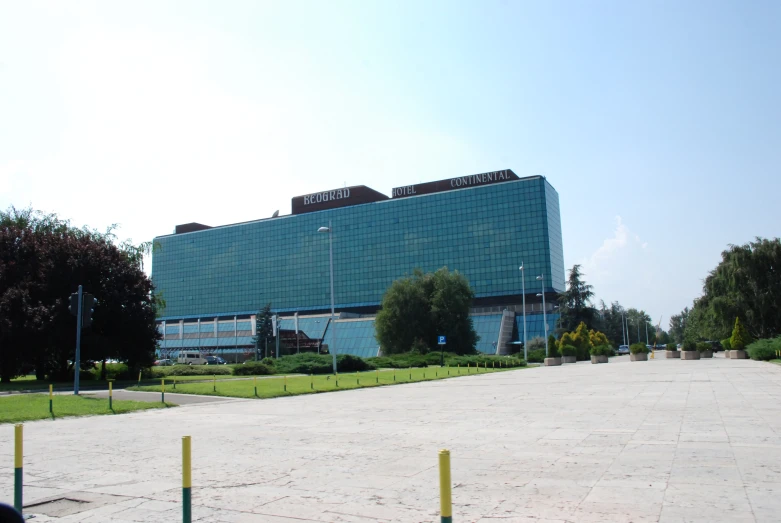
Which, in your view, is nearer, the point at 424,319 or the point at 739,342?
the point at 739,342

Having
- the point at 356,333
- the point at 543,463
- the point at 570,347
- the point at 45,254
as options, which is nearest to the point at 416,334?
the point at 570,347

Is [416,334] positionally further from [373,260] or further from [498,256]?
[373,260]

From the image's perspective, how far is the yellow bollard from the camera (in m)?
3.72

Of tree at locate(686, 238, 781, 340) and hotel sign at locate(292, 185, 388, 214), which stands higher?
hotel sign at locate(292, 185, 388, 214)

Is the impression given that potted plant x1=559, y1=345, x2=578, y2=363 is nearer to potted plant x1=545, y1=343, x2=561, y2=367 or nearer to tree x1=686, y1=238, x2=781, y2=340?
potted plant x1=545, y1=343, x2=561, y2=367

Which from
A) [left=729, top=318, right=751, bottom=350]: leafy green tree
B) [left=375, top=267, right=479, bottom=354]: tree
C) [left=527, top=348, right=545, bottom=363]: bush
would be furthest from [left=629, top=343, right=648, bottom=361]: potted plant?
[left=375, top=267, right=479, bottom=354]: tree

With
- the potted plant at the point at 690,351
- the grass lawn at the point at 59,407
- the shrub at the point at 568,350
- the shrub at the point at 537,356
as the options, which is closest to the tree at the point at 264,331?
the shrub at the point at 537,356

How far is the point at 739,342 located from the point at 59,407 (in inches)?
2254

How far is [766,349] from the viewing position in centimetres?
4697

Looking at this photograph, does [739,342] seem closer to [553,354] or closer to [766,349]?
[766,349]

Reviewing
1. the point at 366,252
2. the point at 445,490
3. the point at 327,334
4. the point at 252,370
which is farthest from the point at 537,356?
the point at 445,490

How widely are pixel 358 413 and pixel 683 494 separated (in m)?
12.1

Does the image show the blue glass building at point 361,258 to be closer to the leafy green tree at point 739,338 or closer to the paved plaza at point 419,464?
the leafy green tree at point 739,338

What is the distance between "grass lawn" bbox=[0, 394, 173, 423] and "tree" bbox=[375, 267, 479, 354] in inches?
2086
